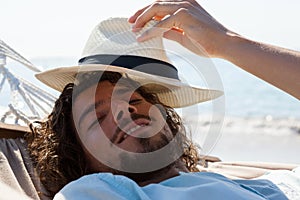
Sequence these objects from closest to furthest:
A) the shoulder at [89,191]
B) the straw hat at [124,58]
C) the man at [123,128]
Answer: the shoulder at [89,191] → the man at [123,128] → the straw hat at [124,58]

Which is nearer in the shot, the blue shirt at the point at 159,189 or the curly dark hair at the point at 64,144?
the blue shirt at the point at 159,189

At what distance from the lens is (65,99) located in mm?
1800

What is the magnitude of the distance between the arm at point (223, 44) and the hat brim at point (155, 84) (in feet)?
0.41

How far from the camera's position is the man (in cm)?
155

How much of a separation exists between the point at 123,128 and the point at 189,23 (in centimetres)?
31

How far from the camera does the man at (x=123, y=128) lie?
5.07ft

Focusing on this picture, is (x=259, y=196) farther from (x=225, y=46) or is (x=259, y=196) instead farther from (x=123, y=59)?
(x=123, y=59)

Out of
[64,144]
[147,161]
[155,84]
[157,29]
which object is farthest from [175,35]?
[64,144]

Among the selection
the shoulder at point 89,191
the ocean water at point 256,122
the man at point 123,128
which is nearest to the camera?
the shoulder at point 89,191

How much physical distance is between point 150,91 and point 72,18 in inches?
482

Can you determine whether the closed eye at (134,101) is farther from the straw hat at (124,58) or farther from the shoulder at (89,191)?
the shoulder at (89,191)

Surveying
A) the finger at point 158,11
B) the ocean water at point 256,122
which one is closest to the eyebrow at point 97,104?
the finger at point 158,11

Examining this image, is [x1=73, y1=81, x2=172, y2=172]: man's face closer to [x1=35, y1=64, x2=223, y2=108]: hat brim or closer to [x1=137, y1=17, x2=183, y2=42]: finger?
[x1=35, y1=64, x2=223, y2=108]: hat brim

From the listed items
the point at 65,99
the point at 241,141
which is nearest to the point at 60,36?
the point at 241,141
